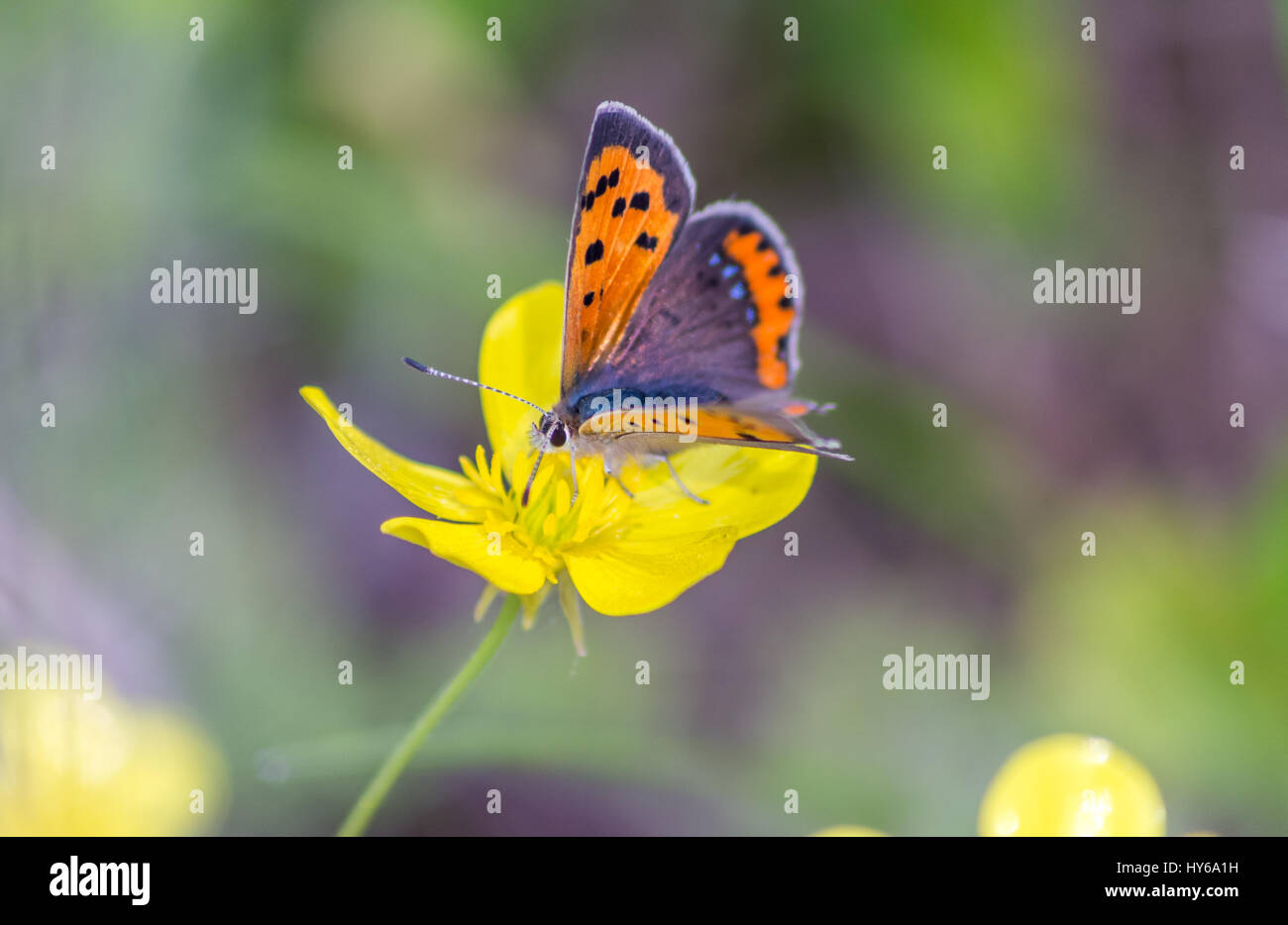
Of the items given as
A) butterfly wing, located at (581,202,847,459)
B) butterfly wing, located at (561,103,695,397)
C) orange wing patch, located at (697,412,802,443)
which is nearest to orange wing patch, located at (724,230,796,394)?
butterfly wing, located at (581,202,847,459)

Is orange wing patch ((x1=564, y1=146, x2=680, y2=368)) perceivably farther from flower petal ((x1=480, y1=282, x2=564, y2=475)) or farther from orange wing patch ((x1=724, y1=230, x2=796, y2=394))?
flower petal ((x1=480, y1=282, x2=564, y2=475))

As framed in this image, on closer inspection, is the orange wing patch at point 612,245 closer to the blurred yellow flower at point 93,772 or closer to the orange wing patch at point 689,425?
the orange wing patch at point 689,425

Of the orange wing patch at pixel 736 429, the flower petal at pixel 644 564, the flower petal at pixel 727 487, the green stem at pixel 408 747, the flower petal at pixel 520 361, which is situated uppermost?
the flower petal at pixel 520 361

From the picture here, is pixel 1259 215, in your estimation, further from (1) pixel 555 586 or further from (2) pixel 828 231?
(1) pixel 555 586

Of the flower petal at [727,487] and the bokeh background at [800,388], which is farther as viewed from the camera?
the bokeh background at [800,388]

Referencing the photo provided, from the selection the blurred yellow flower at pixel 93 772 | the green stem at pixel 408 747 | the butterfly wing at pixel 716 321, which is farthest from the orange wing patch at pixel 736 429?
the blurred yellow flower at pixel 93 772
